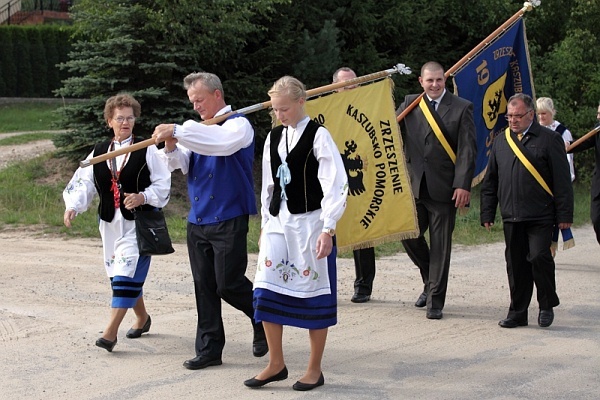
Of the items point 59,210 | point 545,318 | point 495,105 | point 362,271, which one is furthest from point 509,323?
point 59,210

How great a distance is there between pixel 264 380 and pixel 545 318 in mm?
2760

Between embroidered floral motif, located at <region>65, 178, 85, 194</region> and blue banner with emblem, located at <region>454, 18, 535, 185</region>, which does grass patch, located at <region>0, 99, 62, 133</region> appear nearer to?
blue banner with emblem, located at <region>454, 18, 535, 185</region>

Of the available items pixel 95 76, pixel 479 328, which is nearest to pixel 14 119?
pixel 95 76

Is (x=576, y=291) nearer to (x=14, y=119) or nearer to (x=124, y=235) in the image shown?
(x=124, y=235)

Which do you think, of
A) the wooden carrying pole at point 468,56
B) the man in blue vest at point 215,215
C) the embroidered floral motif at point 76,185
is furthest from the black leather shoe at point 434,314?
the embroidered floral motif at point 76,185

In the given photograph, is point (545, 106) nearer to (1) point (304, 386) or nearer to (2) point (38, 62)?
(1) point (304, 386)

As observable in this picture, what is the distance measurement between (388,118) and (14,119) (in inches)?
698

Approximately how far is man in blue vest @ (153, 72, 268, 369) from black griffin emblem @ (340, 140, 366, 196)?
5.71 ft

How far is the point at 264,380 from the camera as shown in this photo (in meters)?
6.26

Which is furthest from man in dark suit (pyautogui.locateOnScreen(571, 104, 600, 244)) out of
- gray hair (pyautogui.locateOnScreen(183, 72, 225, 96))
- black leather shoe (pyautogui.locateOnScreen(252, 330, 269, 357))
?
gray hair (pyautogui.locateOnScreen(183, 72, 225, 96))

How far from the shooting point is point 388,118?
8.56 m

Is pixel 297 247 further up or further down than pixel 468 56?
further down

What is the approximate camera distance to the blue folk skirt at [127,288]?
23.2ft

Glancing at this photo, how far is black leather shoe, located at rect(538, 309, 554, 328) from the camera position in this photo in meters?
8.00
